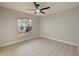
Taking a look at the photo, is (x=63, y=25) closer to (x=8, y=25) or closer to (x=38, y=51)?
(x=38, y=51)

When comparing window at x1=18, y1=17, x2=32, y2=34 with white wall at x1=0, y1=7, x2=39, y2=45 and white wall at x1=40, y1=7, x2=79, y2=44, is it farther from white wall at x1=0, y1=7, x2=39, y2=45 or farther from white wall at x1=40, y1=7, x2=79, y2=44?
white wall at x1=40, y1=7, x2=79, y2=44

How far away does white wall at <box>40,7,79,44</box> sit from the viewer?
172 inches

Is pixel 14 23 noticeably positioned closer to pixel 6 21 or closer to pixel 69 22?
pixel 6 21

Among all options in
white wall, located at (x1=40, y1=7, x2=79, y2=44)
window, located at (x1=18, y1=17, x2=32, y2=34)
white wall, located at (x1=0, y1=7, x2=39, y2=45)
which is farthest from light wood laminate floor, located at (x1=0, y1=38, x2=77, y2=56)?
window, located at (x1=18, y1=17, x2=32, y2=34)

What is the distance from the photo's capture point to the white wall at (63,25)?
4.37 metres

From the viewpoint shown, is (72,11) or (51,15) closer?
(72,11)

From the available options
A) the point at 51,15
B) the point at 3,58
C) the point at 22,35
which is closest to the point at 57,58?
the point at 3,58

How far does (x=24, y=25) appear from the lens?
5590 mm

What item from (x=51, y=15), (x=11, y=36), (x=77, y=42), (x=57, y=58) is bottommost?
(x=77, y=42)

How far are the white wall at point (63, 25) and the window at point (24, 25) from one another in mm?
1301

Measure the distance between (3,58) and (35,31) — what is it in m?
5.99

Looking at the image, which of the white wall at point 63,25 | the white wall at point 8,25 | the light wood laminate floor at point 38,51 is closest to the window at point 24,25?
the white wall at point 8,25

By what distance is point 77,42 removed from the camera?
432cm

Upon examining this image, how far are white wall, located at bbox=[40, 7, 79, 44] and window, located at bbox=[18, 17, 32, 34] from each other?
4.27ft
